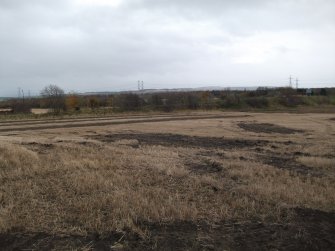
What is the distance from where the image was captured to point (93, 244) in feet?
19.9

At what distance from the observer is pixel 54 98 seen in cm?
6391

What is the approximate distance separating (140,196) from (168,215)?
1184 mm

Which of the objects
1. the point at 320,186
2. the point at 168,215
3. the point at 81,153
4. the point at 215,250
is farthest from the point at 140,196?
the point at 81,153

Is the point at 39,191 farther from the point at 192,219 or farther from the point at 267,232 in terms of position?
the point at 267,232

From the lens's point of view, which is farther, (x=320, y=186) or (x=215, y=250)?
(x=320, y=186)

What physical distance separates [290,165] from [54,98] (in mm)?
55429

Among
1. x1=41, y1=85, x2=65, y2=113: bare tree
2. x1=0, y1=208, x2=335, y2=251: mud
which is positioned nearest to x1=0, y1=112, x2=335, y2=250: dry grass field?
x1=0, y1=208, x2=335, y2=251: mud

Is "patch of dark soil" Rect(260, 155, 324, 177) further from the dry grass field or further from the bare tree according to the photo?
the bare tree

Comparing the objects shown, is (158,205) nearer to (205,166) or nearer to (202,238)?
(202,238)

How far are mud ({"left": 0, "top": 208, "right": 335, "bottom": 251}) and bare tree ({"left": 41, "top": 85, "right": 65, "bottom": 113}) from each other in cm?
5078

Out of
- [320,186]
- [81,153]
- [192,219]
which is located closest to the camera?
[192,219]

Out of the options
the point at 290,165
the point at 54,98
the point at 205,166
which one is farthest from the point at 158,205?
the point at 54,98

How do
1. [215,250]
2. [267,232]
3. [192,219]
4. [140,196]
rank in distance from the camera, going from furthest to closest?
[140,196] < [192,219] < [267,232] < [215,250]

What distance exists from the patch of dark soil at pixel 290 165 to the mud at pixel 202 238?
17.2 feet
